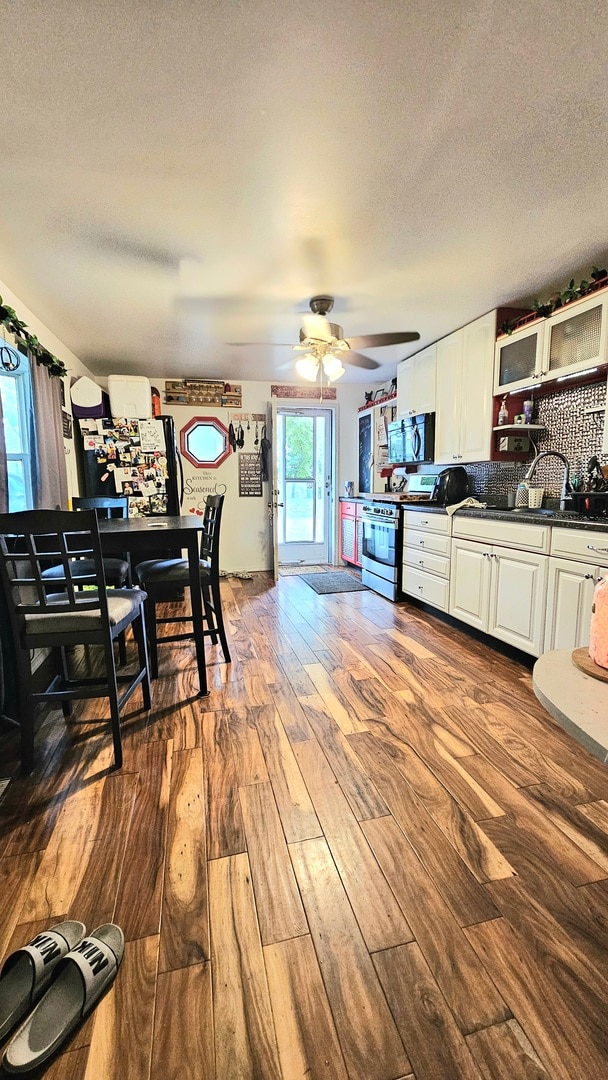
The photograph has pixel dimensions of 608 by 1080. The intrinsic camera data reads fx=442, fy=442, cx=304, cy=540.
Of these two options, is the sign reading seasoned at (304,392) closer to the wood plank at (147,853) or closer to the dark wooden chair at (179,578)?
the dark wooden chair at (179,578)

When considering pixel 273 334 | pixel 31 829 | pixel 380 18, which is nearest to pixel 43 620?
pixel 31 829

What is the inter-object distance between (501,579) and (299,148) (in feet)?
7.77

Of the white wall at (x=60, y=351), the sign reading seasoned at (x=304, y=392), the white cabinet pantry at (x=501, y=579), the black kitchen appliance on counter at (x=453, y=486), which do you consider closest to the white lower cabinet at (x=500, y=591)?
the white cabinet pantry at (x=501, y=579)

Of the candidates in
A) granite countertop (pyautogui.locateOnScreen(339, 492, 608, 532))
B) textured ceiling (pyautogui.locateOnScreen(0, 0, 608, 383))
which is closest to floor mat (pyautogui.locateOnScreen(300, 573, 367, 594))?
granite countertop (pyautogui.locateOnScreen(339, 492, 608, 532))

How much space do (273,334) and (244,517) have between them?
91.7 inches

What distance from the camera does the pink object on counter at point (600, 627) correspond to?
2.62 ft

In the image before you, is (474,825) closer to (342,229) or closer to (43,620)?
(43,620)

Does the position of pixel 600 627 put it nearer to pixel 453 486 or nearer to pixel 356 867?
pixel 356 867

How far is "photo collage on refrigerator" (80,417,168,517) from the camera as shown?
4.10 meters

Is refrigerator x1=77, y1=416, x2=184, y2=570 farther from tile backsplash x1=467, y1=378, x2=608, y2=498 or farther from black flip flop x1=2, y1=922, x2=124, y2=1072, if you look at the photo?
black flip flop x1=2, y1=922, x2=124, y2=1072

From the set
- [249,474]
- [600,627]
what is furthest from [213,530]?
[249,474]

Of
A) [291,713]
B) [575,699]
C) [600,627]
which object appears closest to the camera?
[575,699]

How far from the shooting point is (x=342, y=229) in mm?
2092

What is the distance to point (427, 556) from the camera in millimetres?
3592
